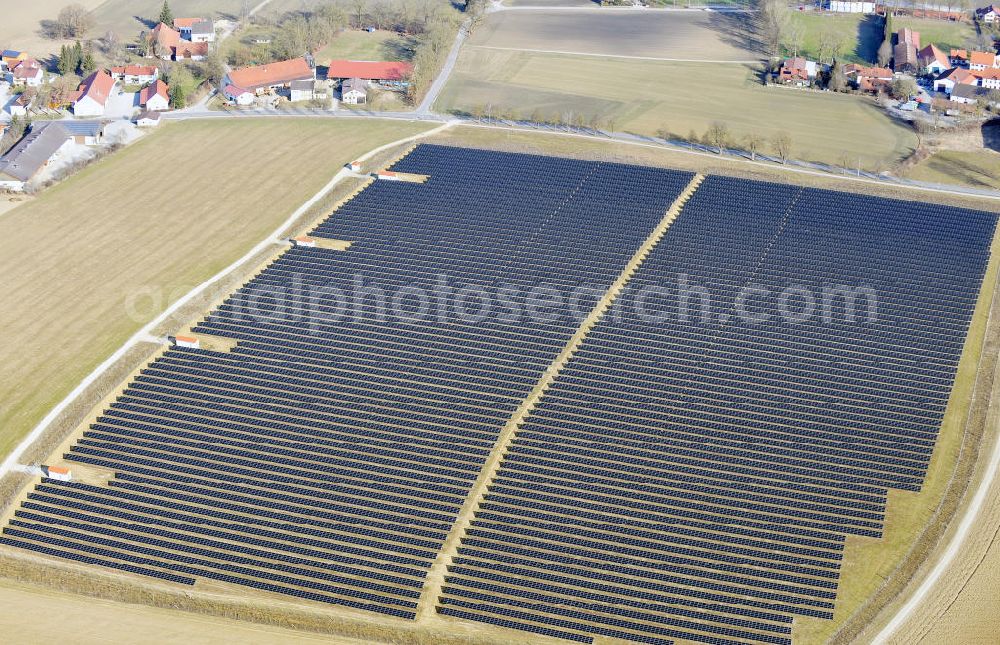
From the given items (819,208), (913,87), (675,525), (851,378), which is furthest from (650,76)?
(675,525)

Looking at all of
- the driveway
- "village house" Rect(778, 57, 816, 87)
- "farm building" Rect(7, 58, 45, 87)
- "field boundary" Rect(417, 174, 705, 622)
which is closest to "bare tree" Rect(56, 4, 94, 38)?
"farm building" Rect(7, 58, 45, 87)

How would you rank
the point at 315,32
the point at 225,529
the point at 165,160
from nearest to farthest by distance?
the point at 225,529, the point at 165,160, the point at 315,32

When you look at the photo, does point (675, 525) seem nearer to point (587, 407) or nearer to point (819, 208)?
point (587, 407)

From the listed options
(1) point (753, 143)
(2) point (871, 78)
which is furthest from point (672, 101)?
(2) point (871, 78)

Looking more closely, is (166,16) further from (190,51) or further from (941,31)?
(941,31)

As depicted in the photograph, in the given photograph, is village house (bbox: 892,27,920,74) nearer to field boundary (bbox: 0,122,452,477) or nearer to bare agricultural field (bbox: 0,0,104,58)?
field boundary (bbox: 0,122,452,477)

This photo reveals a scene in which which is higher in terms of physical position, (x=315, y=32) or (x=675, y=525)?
(x=315, y=32)
